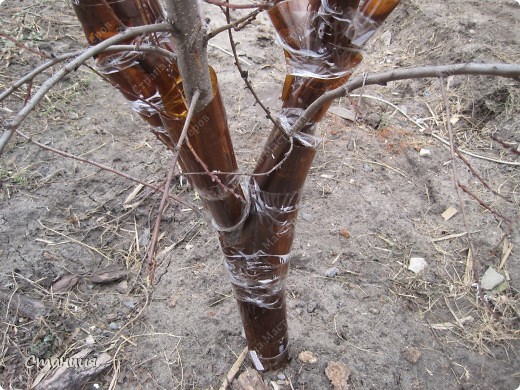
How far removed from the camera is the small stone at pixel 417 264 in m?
2.12

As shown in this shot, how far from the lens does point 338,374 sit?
1.68 metres

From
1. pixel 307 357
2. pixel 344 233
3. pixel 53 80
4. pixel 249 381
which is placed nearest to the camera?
pixel 53 80

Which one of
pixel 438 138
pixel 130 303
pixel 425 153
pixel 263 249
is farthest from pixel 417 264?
pixel 130 303

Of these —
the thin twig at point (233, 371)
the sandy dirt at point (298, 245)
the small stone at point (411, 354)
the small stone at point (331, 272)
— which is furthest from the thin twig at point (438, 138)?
the thin twig at point (233, 371)

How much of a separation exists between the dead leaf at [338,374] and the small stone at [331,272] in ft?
1.50

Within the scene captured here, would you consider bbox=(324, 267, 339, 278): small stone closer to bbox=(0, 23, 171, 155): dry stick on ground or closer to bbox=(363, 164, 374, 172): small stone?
bbox=(363, 164, 374, 172): small stone

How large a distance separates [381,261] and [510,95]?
1691 mm

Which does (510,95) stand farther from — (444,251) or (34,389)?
(34,389)

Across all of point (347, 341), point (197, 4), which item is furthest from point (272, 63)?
point (197, 4)

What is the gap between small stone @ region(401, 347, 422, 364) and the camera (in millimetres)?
1755

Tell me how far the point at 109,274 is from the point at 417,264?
167cm

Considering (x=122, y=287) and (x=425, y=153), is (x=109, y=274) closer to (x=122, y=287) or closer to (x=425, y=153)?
(x=122, y=287)

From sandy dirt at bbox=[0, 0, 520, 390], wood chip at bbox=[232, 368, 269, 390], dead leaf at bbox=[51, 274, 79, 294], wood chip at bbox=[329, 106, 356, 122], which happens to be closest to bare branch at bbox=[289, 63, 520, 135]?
wood chip at bbox=[232, 368, 269, 390]

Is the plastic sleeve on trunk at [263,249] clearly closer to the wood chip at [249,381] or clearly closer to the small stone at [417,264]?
the wood chip at [249,381]
